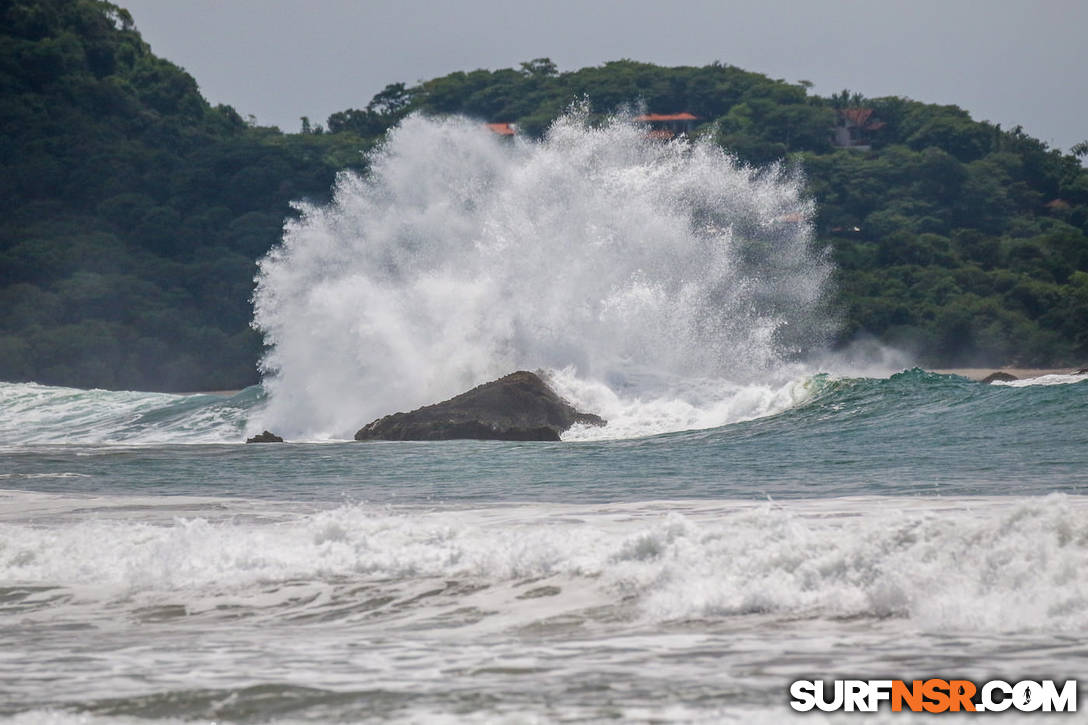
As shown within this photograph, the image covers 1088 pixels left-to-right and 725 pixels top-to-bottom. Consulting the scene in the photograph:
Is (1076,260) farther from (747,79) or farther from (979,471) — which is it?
(979,471)

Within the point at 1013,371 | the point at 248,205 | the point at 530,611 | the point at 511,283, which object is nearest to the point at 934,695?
the point at 530,611

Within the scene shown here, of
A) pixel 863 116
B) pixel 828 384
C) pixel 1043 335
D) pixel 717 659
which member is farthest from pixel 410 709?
pixel 863 116

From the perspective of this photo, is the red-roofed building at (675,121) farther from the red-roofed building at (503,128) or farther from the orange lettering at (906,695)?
the orange lettering at (906,695)

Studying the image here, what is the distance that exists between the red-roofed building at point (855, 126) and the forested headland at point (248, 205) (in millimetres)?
97

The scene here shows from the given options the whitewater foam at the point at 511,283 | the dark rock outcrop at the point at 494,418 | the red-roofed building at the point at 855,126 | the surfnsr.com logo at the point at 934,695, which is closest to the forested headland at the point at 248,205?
the red-roofed building at the point at 855,126

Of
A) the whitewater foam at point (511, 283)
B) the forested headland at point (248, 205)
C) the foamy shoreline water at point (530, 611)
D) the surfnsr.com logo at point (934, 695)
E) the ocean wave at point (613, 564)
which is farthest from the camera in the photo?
the forested headland at point (248, 205)

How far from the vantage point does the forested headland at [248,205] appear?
54.2 meters

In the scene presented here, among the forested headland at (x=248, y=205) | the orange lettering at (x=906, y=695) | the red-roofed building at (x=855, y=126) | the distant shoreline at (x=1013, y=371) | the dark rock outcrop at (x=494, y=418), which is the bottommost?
the orange lettering at (x=906, y=695)

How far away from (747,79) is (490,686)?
8267 cm

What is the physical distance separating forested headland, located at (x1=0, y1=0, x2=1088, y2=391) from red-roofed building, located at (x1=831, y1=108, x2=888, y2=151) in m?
0.10

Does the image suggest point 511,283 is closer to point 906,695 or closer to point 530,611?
point 530,611

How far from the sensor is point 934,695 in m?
5.99

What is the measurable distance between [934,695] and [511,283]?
2050cm

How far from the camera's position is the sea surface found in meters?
6.43
